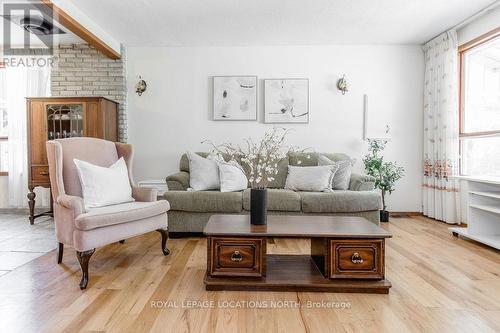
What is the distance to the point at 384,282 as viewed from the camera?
2.17 meters

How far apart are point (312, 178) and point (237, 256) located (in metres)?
1.92

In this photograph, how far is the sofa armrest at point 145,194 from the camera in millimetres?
3033

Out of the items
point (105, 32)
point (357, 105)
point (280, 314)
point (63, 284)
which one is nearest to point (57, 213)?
point (63, 284)

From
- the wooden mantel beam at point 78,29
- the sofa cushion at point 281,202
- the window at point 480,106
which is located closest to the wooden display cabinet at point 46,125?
the wooden mantel beam at point 78,29

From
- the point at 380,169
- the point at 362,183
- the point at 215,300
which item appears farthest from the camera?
the point at 380,169

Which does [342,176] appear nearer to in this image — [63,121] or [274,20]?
[274,20]

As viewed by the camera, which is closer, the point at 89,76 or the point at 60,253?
the point at 60,253

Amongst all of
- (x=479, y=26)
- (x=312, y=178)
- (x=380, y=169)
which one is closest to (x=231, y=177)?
(x=312, y=178)

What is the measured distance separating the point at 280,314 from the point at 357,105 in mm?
3630

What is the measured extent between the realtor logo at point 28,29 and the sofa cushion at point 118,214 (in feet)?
6.88

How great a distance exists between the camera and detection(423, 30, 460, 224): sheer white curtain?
4.17 meters

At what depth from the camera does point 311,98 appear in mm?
4754

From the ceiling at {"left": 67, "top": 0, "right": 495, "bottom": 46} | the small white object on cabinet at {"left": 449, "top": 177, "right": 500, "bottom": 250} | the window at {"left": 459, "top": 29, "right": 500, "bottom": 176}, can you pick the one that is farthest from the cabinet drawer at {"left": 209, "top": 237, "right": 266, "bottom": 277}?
the window at {"left": 459, "top": 29, "right": 500, "bottom": 176}

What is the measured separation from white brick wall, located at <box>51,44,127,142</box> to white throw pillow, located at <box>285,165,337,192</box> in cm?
250
